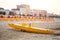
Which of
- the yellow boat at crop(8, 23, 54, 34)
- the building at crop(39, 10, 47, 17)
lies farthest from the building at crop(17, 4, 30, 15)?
the yellow boat at crop(8, 23, 54, 34)

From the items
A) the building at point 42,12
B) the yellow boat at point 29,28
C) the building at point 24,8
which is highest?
the building at point 24,8

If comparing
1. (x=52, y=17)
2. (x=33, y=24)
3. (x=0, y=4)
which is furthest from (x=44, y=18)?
(x=0, y=4)

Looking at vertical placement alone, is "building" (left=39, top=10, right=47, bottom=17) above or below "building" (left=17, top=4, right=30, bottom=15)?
below

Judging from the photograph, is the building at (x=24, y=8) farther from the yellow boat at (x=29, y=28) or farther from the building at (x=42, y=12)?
the yellow boat at (x=29, y=28)

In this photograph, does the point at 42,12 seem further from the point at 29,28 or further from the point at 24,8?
the point at 29,28

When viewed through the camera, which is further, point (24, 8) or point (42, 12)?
point (42, 12)

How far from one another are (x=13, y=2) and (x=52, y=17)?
26.0 inches

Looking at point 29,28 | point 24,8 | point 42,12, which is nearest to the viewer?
point 24,8

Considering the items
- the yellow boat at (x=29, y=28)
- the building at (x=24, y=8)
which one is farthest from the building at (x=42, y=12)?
the yellow boat at (x=29, y=28)

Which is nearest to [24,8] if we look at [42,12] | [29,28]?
[42,12]

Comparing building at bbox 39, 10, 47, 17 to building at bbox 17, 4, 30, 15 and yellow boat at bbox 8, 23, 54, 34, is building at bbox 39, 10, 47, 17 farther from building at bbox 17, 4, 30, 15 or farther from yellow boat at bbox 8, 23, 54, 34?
yellow boat at bbox 8, 23, 54, 34

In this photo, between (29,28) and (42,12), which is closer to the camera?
(42,12)

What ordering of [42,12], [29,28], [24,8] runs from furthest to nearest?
1. [29,28]
2. [42,12]
3. [24,8]

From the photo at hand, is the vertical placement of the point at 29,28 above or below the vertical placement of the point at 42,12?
below
